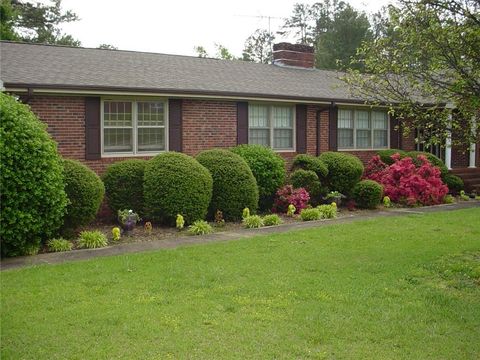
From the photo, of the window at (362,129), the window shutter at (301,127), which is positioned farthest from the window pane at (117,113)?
the window at (362,129)

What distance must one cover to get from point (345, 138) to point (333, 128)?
82cm

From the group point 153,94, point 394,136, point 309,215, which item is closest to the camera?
point 309,215

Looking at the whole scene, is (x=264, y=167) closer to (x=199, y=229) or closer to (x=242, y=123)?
(x=242, y=123)

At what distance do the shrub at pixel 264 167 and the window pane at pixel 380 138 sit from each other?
5.42m

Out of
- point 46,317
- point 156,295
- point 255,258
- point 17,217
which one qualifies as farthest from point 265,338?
point 17,217

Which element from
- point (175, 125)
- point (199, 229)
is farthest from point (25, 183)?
point (175, 125)

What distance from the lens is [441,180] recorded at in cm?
1706

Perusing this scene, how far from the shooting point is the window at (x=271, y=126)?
1537 centimetres

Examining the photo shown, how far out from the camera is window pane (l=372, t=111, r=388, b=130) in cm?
1816

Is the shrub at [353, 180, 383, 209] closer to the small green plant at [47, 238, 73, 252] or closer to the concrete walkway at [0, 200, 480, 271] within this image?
the concrete walkway at [0, 200, 480, 271]

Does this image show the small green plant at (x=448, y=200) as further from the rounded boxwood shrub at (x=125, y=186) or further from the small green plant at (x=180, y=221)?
the rounded boxwood shrub at (x=125, y=186)

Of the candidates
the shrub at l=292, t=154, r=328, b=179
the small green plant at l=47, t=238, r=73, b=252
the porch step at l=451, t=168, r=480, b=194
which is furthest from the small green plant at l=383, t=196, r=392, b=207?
the small green plant at l=47, t=238, r=73, b=252

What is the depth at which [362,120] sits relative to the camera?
17.8 meters

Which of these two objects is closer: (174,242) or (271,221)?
(174,242)
